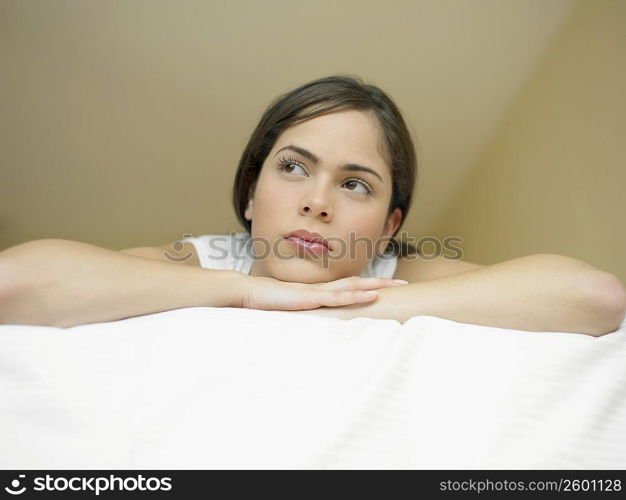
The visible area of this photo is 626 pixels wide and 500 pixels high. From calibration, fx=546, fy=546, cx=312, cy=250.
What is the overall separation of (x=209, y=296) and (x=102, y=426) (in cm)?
31

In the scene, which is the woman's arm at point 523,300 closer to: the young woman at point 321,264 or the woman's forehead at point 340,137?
the young woman at point 321,264

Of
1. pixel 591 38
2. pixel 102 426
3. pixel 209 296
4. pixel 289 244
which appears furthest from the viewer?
pixel 591 38

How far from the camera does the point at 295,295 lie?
85 centimetres

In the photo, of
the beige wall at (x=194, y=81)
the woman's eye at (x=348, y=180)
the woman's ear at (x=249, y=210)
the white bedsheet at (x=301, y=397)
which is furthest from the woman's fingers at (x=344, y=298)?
the beige wall at (x=194, y=81)

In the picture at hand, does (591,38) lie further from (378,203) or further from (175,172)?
(175,172)

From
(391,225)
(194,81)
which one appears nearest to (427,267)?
Answer: (391,225)

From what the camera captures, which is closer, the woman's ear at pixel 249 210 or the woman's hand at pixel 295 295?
the woman's hand at pixel 295 295

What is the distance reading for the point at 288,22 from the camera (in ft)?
6.03

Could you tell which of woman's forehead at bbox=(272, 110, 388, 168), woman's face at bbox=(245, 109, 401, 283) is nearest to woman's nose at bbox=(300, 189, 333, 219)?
woman's face at bbox=(245, 109, 401, 283)

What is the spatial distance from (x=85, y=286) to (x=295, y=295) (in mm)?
306

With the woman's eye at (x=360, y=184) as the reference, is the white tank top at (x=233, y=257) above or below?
below

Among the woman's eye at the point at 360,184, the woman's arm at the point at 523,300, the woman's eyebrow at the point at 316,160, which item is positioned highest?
the woman's eyebrow at the point at 316,160

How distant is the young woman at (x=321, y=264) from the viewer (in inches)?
30.6
